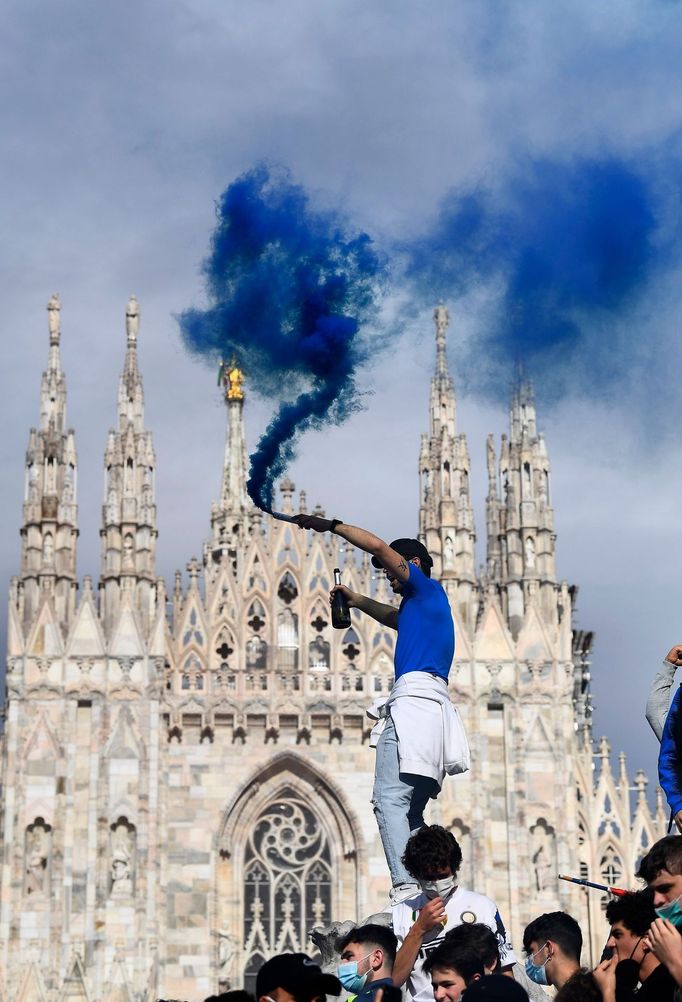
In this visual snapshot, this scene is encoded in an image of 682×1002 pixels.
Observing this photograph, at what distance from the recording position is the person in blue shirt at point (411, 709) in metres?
9.12

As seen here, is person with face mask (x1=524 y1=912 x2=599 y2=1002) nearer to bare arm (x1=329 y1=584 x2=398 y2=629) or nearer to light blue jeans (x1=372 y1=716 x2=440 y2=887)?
light blue jeans (x1=372 y1=716 x2=440 y2=887)

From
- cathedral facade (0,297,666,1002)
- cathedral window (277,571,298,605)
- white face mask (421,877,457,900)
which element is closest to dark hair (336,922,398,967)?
white face mask (421,877,457,900)

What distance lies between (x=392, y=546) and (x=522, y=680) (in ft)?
69.1

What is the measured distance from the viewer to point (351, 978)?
24.2 ft

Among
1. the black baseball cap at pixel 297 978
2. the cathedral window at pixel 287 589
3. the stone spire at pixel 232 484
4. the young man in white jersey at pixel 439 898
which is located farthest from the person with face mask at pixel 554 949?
the stone spire at pixel 232 484

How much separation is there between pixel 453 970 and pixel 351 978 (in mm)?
885

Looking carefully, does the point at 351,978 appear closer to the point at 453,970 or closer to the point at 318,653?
the point at 453,970

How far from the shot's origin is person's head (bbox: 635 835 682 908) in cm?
638

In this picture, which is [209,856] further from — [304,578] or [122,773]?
[304,578]

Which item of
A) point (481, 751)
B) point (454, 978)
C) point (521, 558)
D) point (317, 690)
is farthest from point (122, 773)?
point (454, 978)

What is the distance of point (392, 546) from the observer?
31.6ft

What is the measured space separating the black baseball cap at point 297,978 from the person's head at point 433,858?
51.4 inches

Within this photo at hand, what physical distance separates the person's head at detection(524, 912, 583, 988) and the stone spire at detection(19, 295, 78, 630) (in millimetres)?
23281

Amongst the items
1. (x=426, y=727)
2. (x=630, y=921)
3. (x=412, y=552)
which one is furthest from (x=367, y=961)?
(x=412, y=552)
